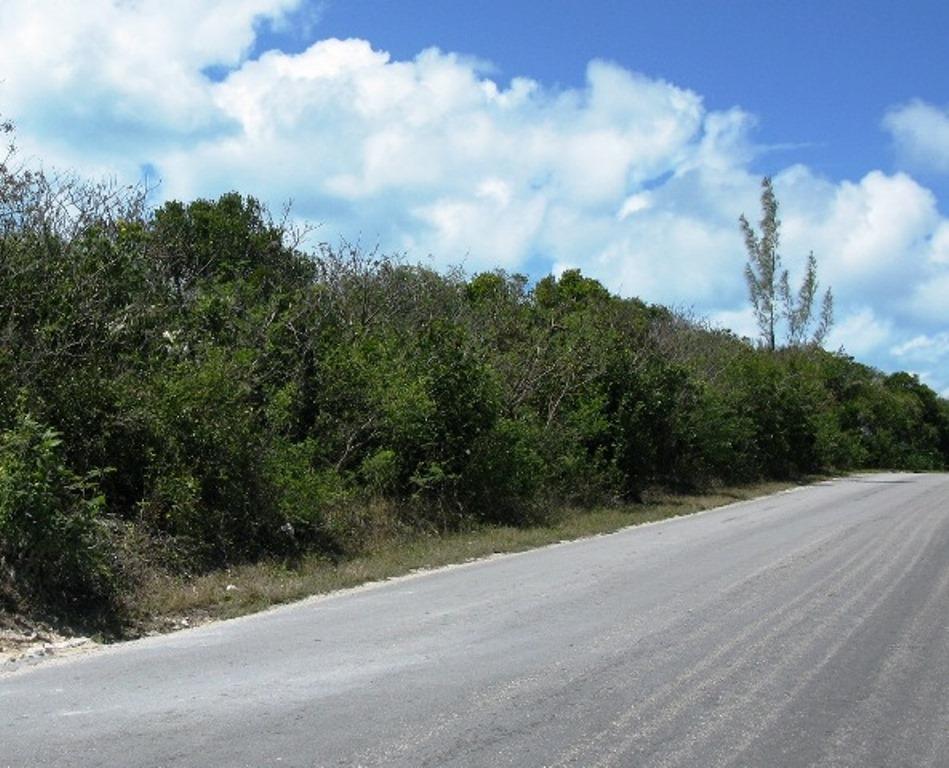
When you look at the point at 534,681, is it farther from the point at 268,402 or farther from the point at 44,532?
the point at 268,402

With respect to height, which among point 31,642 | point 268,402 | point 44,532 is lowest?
point 31,642

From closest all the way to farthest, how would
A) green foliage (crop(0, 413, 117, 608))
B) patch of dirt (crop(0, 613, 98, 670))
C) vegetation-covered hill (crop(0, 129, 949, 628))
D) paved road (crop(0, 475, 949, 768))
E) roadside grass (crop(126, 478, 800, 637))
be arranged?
paved road (crop(0, 475, 949, 768)) < patch of dirt (crop(0, 613, 98, 670)) < green foliage (crop(0, 413, 117, 608)) < roadside grass (crop(126, 478, 800, 637)) < vegetation-covered hill (crop(0, 129, 949, 628))

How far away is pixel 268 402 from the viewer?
18.1 meters

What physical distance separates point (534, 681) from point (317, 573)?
295 inches

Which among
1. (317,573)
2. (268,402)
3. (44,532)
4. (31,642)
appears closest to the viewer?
(31,642)

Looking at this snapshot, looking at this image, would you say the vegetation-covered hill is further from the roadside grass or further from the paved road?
the paved road

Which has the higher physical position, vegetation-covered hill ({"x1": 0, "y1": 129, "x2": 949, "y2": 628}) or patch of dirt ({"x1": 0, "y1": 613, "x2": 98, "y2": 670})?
vegetation-covered hill ({"x1": 0, "y1": 129, "x2": 949, "y2": 628})

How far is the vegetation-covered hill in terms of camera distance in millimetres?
13038

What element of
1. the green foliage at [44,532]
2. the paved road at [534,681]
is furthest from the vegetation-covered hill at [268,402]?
the paved road at [534,681]

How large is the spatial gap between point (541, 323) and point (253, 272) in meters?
10.7

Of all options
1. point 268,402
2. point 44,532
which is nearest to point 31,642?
point 44,532

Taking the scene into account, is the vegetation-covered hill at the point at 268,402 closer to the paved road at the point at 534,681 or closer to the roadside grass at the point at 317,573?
Answer: the roadside grass at the point at 317,573

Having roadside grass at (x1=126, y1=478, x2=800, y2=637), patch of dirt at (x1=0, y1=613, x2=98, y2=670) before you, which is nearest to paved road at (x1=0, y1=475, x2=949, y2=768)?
patch of dirt at (x1=0, y1=613, x2=98, y2=670)

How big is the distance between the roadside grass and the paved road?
29.6 inches
